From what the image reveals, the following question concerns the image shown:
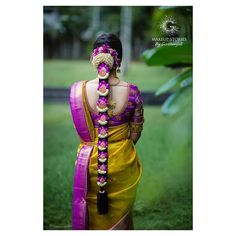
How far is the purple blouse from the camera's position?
3.08m

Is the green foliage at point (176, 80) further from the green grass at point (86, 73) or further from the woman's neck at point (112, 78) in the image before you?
the woman's neck at point (112, 78)

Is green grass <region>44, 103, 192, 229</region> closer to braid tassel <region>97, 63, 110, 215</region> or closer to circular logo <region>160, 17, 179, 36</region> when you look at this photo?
circular logo <region>160, 17, 179, 36</region>

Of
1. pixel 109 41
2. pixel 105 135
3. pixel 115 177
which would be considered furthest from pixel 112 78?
pixel 115 177

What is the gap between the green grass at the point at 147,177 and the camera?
12.7 feet

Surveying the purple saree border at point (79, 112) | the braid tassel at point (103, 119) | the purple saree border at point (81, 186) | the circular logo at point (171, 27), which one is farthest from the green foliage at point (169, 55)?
the purple saree border at point (81, 186)

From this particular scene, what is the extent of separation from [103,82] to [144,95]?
3.78ft

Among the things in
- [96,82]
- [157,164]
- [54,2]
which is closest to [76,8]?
[54,2]

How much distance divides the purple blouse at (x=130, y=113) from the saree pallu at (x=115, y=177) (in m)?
0.04

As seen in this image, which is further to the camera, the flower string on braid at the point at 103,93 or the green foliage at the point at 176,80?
the green foliage at the point at 176,80

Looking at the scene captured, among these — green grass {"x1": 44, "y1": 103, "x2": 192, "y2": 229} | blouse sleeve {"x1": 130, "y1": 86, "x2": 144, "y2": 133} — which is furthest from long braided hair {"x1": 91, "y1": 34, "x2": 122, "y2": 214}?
green grass {"x1": 44, "y1": 103, "x2": 192, "y2": 229}

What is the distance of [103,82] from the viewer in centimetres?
303

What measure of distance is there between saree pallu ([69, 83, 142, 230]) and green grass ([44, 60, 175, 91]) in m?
1.04

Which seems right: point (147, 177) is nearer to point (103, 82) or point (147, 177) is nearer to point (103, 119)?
point (103, 119)
